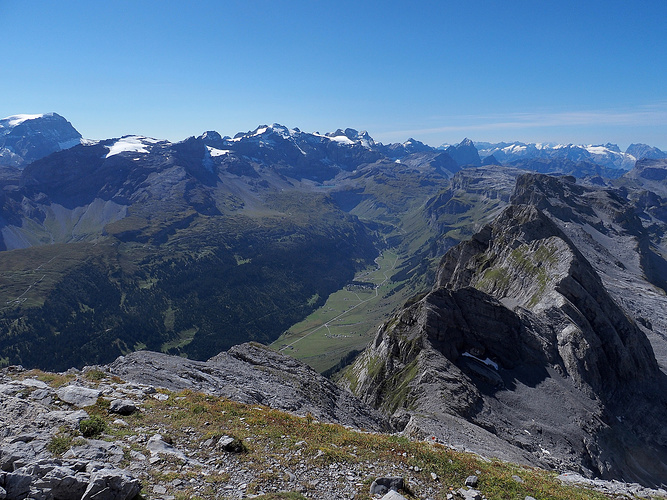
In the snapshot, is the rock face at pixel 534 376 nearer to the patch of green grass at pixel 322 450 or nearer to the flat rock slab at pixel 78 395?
the patch of green grass at pixel 322 450

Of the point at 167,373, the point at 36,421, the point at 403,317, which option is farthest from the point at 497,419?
the point at 36,421

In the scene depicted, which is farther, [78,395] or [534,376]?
[534,376]

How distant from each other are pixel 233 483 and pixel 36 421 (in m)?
14.0

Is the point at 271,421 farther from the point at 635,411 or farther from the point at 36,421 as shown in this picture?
the point at 635,411

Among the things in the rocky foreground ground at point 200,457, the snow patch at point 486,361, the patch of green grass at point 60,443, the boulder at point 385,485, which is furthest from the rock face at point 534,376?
the patch of green grass at point 60,443

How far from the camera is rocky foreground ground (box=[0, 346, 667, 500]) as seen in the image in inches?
781

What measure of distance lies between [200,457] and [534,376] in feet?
246

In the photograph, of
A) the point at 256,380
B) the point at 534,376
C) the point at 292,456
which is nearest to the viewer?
the point at 292,456

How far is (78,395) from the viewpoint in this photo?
31.7 meters

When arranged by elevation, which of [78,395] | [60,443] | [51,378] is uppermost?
[60,443]

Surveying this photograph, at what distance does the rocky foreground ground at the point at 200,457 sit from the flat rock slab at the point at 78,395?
0.07m

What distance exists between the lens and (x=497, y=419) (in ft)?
219

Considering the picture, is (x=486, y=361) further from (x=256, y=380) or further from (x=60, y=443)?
(x=60, y=443)

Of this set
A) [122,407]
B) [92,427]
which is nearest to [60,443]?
[92,427]
